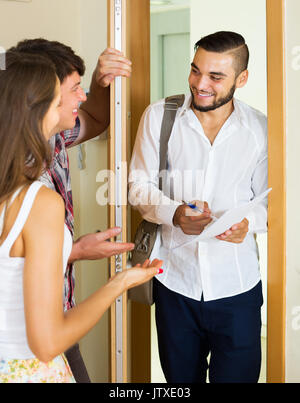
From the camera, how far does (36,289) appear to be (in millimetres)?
1062

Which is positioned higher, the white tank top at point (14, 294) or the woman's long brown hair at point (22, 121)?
the woman's long brown hair at point (22, 121)

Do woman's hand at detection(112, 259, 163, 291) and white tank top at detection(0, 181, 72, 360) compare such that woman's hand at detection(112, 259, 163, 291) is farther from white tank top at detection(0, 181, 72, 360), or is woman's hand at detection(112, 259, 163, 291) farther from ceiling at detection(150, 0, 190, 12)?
ceiling at detection(150, 0, 190, 12)

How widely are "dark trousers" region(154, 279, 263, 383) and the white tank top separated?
75 centimetres

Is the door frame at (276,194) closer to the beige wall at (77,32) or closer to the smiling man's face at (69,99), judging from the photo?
the smiling man's face at (69,99)

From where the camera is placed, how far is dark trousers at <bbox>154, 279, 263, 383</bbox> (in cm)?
179

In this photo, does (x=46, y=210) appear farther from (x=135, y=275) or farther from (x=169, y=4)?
(x=169, y=4)

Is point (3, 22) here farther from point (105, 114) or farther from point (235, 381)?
point (235, 381)

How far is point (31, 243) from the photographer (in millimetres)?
1067

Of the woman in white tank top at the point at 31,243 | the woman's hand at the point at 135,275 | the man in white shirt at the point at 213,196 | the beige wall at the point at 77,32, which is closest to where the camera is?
the woman in white tank top at the point at 31,243

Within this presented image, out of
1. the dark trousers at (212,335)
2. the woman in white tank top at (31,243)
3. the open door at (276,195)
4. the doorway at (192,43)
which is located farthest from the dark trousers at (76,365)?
the doorway at (192,43)

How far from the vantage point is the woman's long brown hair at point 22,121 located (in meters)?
1.12

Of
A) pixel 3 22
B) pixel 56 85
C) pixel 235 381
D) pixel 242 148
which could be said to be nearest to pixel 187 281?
pixel 235 381

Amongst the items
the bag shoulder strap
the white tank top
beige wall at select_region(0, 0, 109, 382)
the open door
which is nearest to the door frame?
the open door
